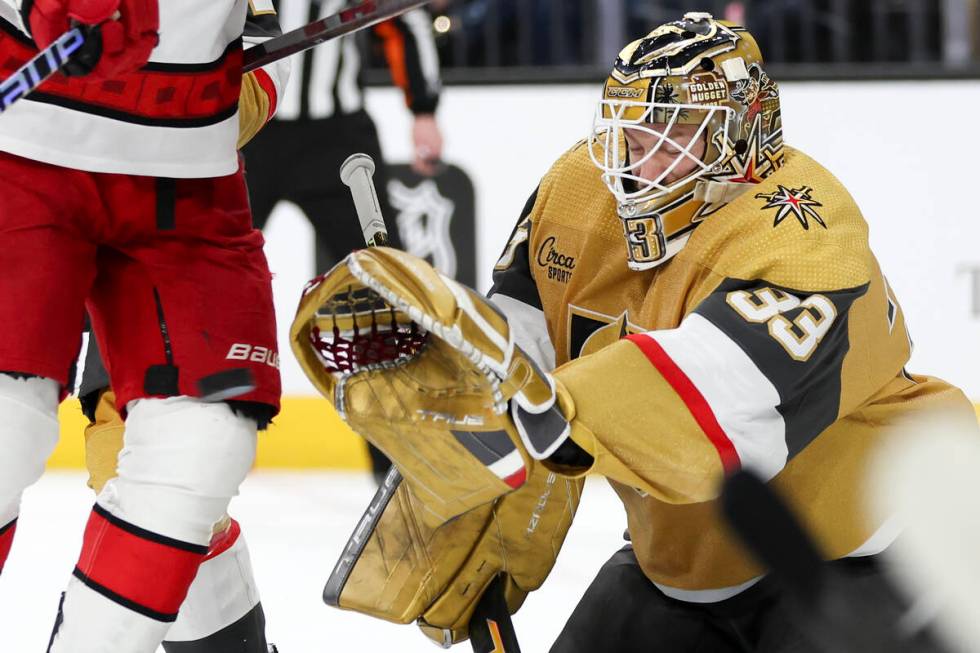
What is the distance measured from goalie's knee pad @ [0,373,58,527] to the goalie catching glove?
34 centimetres

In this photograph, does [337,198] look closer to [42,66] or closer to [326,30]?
[326,30]

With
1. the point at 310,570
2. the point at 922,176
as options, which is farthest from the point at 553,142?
the point at 310,570

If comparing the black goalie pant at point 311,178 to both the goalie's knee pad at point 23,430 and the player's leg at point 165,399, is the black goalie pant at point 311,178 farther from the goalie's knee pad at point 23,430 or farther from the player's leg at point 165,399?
the goalie's knee pad at point 23,430

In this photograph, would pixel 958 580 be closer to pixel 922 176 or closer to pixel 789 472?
pixel 789 472

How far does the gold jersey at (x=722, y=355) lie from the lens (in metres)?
1.42

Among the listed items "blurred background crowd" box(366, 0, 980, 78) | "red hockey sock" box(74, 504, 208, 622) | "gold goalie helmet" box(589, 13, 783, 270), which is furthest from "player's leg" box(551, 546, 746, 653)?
"blurred background crowd" box(366, 0, 980, 78)

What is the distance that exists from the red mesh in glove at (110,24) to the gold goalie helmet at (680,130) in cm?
51

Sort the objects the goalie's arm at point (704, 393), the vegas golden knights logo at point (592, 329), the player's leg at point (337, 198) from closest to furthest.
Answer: the goalie's arm at point (704, 393), the vegas golden knights logo at point (592, 329), the player's leg at point (337, 198)

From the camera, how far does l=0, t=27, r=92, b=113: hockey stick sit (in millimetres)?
1391

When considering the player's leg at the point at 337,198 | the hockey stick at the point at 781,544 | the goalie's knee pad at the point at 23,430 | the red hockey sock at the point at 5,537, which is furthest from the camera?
the player's leg at the point at 337,198

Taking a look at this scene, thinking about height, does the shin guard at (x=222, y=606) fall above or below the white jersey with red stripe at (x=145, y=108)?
below

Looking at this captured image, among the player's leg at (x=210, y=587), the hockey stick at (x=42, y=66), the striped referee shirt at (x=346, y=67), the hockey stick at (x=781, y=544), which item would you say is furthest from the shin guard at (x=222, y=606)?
the striped referee shirt at (x=346, y=67)

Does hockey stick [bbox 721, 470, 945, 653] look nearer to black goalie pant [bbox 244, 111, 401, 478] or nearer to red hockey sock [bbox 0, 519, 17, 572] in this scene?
red hockey sock [bbox 0, 519, 17, 572]

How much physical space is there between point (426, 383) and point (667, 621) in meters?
0.62
